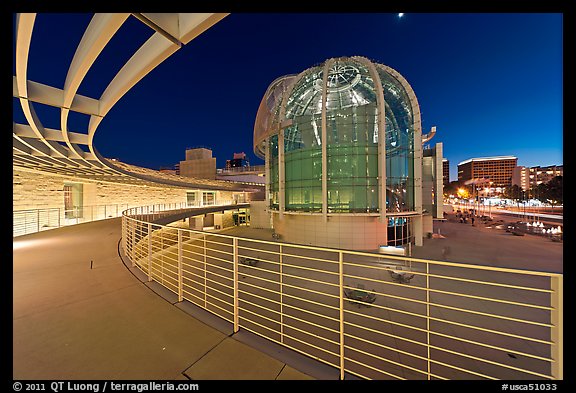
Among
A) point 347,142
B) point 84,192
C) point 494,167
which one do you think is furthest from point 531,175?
point 84,192

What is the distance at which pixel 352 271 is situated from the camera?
11.4 m

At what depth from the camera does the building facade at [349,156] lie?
49.0 feet

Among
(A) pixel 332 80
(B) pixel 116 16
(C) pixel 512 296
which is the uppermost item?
(A) pixel 332 80

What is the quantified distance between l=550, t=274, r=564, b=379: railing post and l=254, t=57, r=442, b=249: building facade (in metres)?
12.8

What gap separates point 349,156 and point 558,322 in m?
14.2

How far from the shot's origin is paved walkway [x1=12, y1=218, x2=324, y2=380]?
2406mm

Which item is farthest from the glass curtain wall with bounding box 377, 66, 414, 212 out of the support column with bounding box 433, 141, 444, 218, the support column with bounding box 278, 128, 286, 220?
the support column with bounding box 278, 128, 286, 220

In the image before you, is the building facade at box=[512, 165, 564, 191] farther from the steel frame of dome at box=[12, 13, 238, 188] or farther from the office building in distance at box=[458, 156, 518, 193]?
the steel frame of dome at box=[12, 13, 238, 188]

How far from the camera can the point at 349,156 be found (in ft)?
50.4

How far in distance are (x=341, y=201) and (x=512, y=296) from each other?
912cm

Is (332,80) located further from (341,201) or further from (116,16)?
(116,16)

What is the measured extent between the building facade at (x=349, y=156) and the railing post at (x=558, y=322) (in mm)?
12826

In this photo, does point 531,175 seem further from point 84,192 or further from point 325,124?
point 84,192

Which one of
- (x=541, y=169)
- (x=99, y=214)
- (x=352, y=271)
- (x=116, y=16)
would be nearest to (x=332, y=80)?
(x=352, y=271)
